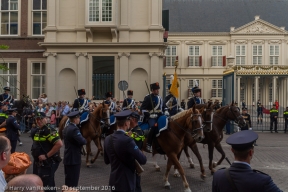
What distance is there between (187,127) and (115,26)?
1682 centimetres

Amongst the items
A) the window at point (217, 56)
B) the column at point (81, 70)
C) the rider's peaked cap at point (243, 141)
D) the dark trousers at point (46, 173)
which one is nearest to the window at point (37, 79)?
the column at point (81, 70)

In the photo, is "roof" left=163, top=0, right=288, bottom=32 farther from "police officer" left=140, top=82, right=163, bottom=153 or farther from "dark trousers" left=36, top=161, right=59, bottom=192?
"dark trousers" left=36, top=161, right=59, bottom=192

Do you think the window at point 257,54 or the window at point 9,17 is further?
the window at point 257,54

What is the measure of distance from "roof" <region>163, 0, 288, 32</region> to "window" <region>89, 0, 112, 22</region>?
26135mm

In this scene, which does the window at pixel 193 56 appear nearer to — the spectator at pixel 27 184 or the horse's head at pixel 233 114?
the horse's head at pixel 233 114

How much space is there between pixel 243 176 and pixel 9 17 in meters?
27.3

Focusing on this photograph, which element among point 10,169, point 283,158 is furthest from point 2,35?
point 10,169

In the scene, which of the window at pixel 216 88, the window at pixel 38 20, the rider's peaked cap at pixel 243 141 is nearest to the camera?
the rider's peaked cap at pixel 243 141

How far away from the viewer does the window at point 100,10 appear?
26.0m

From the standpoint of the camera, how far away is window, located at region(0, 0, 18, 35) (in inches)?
1099

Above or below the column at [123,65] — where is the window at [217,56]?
above

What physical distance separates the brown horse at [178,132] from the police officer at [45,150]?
3296 millimetres

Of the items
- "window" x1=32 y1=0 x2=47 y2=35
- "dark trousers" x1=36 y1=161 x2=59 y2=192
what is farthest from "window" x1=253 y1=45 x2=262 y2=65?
"dark trousers" x1=36 y1=161 x2=59 y2=192

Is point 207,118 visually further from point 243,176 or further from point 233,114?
point 243,176
